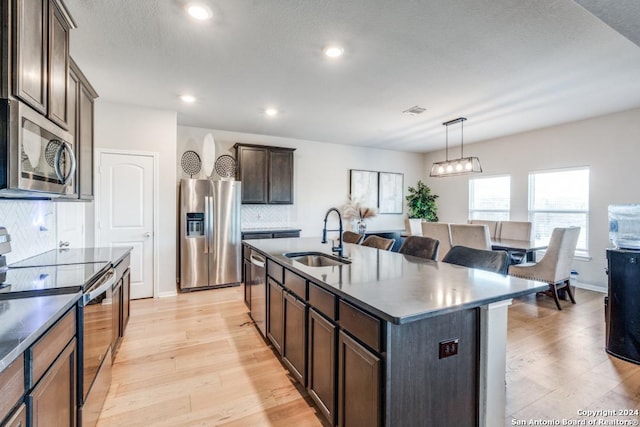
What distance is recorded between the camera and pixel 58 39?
183 centimetres

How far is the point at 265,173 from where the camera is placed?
209 inches

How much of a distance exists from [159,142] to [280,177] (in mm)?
1995

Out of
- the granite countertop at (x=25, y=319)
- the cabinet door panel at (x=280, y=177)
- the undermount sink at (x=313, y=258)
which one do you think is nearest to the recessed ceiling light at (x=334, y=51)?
the undermount sink at (x=313, y=258)

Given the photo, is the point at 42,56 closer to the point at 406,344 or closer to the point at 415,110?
the point at 406,344

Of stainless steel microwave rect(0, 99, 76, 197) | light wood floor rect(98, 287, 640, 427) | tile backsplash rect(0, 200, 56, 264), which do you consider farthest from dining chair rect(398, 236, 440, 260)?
tile backsplash rect(0, 200, 56, 264)

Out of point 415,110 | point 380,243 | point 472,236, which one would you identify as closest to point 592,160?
point 472,236

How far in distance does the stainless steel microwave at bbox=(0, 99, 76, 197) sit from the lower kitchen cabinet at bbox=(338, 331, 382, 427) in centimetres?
169

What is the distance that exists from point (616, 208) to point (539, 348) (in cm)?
146

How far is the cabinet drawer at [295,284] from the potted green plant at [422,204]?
5433 millimetres

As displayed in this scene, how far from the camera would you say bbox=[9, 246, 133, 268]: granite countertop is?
2.13 m

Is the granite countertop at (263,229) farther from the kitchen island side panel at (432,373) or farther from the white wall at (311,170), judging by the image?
the kitchen island side panel at (432,373)

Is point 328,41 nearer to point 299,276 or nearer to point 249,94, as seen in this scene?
point 249,94

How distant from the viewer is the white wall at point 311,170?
211 inches

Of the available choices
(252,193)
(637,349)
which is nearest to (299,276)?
(637,349)
